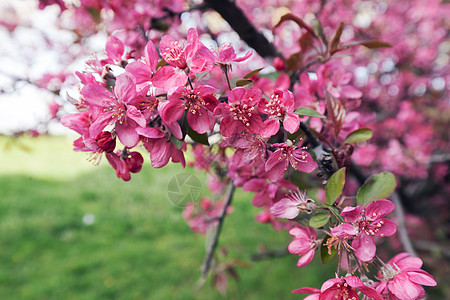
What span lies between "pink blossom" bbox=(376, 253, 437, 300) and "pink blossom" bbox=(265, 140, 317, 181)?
0.27m

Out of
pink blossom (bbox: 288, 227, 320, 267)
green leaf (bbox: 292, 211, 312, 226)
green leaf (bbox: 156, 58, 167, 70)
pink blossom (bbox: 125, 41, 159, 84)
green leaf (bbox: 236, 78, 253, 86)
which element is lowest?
pink blossom (bbox: 288, 227, 320, 267)

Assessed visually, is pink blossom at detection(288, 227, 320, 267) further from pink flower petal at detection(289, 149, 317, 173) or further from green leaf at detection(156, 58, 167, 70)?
green leaf at detection(156, 58, 167, 70)

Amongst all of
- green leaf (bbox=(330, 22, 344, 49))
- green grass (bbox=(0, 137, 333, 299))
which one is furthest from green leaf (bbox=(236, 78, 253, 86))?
green grass (bbox=(0, 137, 333, 299))

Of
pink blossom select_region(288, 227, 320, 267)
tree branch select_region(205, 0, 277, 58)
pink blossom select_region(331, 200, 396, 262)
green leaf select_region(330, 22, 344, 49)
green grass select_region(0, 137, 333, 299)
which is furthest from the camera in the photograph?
green grass select_region(0, 137, 333, 299)

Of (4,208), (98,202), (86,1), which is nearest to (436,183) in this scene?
(86,1)

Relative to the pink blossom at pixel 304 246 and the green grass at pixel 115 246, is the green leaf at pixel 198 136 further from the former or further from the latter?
the green grass at pixel 115 246

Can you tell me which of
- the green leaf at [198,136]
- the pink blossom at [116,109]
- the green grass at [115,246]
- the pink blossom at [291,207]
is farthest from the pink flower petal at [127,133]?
the green grass at [115,246]

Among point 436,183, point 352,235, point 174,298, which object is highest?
point 352,235

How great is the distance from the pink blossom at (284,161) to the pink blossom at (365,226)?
137 mm

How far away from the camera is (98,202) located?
4480mm

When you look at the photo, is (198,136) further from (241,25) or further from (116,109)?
(241,25)

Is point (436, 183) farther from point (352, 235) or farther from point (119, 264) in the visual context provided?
point (119, 264)

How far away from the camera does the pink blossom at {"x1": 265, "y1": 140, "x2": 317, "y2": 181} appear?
0.67 meters

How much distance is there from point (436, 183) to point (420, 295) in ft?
8.09
